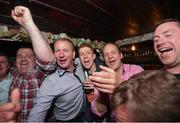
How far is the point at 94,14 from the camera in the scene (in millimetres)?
3418

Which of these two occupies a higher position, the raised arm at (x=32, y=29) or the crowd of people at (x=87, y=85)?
the raised arm at (x=32, y=29)

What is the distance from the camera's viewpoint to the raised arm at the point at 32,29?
4.90ft

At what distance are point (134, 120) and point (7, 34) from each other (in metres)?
2.31

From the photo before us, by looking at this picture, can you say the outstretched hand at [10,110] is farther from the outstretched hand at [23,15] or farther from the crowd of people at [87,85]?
the outstretched hand at [23,15]


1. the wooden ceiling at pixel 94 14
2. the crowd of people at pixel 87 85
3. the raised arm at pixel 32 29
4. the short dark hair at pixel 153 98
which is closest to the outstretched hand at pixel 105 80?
the crowd of people at pixel 87 85

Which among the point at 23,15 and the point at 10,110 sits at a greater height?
the point at 23,15

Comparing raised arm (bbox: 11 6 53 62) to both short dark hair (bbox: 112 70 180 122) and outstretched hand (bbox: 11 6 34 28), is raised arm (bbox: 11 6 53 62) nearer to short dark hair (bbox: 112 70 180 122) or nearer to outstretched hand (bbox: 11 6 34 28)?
outstretched hand (bbox: 11 6 34 28)

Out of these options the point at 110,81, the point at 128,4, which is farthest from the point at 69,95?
the point at 128,4

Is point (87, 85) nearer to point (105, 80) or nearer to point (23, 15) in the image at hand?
point (23, 15)

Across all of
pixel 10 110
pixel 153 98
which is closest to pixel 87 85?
pixel 10 110

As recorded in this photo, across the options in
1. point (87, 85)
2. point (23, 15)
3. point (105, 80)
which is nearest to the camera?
point (105, 80)

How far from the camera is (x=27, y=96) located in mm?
2186

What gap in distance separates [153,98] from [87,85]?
4.34 ft

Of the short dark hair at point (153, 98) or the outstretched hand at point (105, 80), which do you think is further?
the outstretched hand at point (105, 80)
